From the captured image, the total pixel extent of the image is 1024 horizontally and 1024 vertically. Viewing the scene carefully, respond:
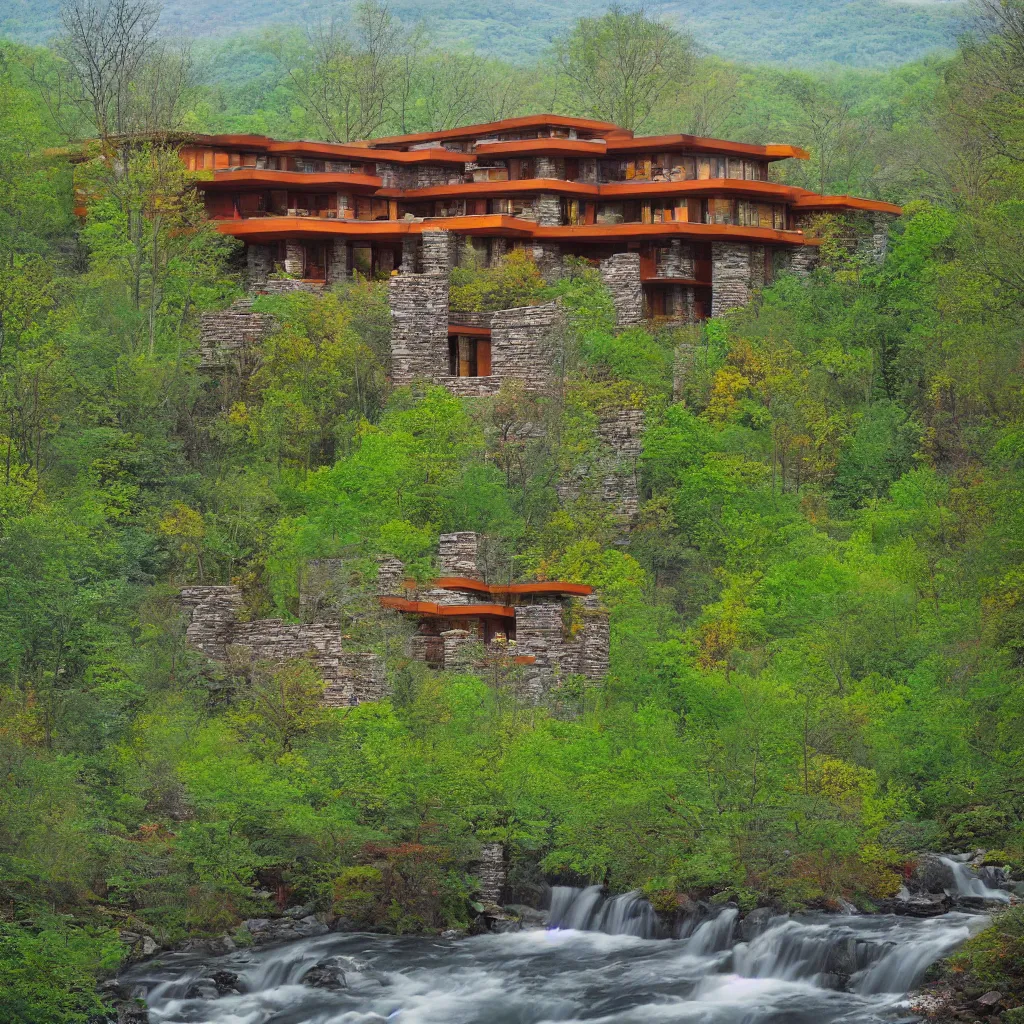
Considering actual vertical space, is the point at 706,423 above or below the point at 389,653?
above

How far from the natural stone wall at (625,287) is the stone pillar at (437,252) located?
5524 mm

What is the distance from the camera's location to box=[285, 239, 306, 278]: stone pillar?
3118 inches

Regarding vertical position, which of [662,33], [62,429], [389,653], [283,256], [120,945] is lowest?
[120,945]

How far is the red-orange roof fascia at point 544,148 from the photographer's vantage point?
81188 mm

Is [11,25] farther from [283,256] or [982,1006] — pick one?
[982,1006]

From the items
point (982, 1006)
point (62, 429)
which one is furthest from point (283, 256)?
point (982, 1006)

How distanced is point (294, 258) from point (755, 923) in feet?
128

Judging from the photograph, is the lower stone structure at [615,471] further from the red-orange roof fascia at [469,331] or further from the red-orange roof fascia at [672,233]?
the red-orange roof fascia at [672,233]

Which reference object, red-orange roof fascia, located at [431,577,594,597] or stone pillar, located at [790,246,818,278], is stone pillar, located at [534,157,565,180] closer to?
stone pillar, located at [790,246,818,278]

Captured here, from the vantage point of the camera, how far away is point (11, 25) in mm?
190375

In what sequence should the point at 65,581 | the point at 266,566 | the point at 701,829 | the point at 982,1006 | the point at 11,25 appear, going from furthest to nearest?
1. the point at 11,25
2. the point at 266,566
3. the point at 65,581
4. the point at 701,829
5. the point at 982,1006

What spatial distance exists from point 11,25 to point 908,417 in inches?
5354

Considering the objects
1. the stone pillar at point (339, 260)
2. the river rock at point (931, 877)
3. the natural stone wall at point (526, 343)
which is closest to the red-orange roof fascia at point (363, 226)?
the stone pillar at point (339, 260)

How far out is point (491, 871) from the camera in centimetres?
5156
